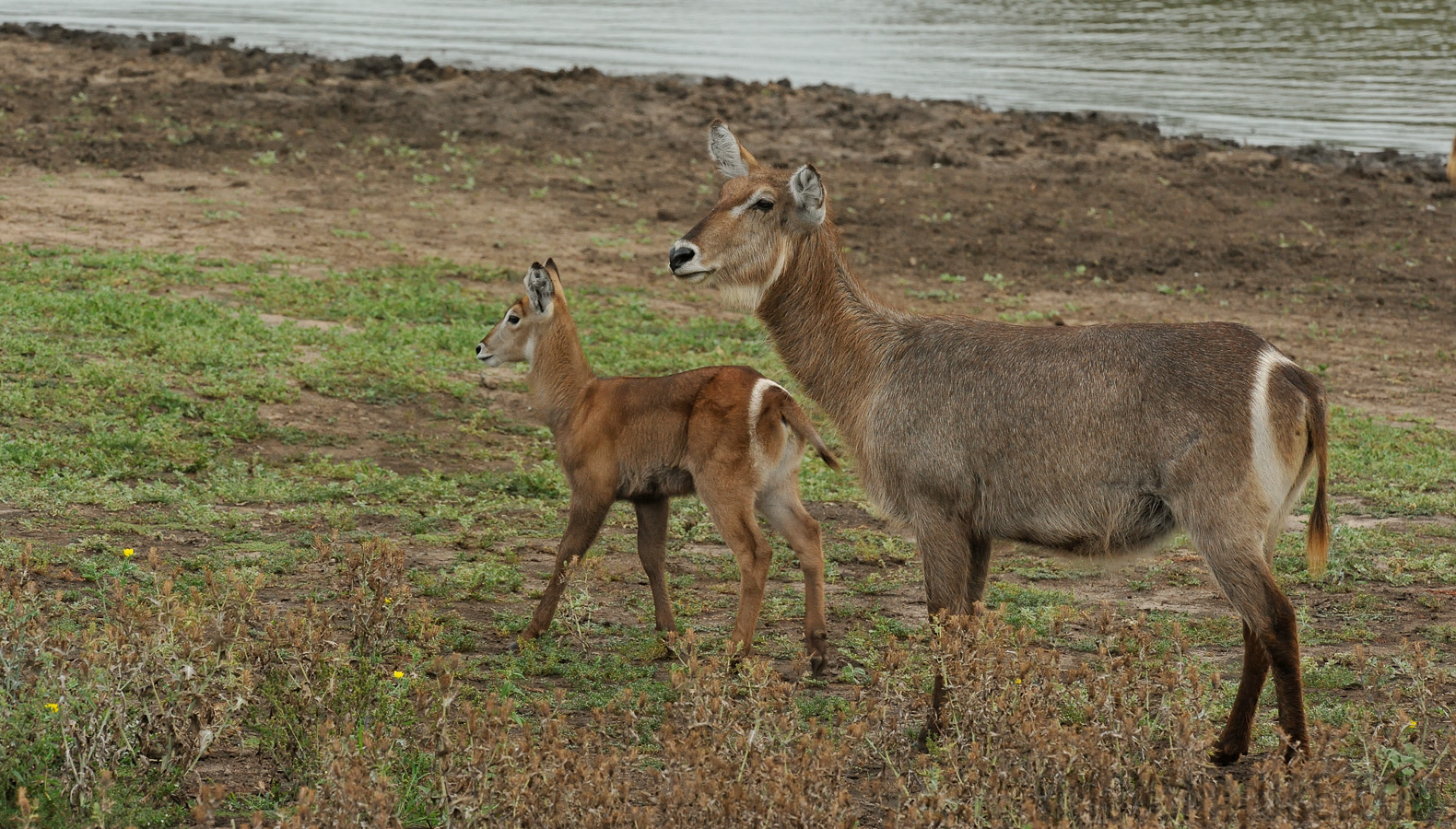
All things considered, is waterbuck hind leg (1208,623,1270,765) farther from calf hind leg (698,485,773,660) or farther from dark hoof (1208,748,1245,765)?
calf hind leg (698,485,773,660)

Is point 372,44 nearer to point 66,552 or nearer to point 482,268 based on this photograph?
point 482,268

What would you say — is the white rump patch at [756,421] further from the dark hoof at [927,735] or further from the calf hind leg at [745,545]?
the dark hoof at [927,735]

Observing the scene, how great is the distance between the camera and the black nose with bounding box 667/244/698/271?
5.23 metres

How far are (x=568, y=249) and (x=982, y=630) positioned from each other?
7.89 metres

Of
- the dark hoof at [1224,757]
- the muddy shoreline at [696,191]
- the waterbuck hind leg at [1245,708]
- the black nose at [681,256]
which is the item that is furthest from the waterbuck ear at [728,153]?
the muddy shoreline at [696,191]

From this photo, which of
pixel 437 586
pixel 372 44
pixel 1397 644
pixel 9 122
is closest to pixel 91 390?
pixel 437 586

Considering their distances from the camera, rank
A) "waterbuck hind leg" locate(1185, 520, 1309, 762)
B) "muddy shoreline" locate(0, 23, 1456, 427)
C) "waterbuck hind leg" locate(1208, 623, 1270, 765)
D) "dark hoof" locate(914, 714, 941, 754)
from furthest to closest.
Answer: "muddy shoreline" locate(0, 23, 1456, 427), "dark hoof" locate(914, 714, 941, 754), "waterbuck hind leg" locate(1208, 623, 1270, 765), "waterbuck hind leg" locate(1185, 520, 1309, 762)

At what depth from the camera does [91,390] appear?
713 centimetres

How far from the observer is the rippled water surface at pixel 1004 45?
19.5 metres

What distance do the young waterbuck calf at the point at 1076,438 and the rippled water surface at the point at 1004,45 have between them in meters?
13.6

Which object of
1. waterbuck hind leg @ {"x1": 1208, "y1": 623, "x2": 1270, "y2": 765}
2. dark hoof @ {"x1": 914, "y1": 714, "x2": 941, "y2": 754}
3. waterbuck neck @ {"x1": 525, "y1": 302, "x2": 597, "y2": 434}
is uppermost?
waterbuck neck @ {"x1": 525, "y1": 302, "x2": 597, "y2": 434}

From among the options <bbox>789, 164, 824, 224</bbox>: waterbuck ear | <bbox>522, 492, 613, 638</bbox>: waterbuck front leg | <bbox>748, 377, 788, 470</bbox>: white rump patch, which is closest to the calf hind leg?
<bbox>748, 377, 788, 470</bbox>: white rump patch

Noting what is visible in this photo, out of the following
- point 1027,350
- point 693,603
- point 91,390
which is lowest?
point 693,603

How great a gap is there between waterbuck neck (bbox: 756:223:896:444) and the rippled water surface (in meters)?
13.4
